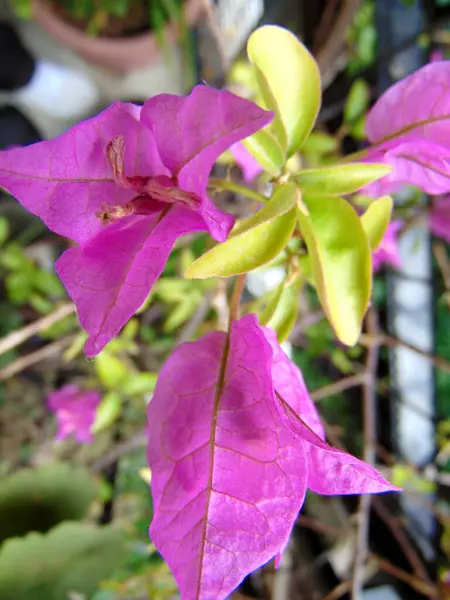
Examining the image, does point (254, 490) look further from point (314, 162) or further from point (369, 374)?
point (314, 162)

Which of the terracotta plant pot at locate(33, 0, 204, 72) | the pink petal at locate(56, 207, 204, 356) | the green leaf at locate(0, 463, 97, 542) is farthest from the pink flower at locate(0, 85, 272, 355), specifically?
the terracotta plant pot at locate(33, 0, 204, 72)

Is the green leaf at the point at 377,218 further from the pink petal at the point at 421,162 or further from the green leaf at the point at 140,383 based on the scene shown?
the green leaf at the point at 140,383

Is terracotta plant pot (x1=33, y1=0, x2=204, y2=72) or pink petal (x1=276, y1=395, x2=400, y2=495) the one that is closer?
pink petal (x1=276, y1=395, x2=400, y2=495)

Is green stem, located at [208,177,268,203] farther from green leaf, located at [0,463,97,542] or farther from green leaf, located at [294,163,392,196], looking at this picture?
green leaf, located at [0,463,97,542]

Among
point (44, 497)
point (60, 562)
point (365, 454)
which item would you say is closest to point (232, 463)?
point (365, 454)

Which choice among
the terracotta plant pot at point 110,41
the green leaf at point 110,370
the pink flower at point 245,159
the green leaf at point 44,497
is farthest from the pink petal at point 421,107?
the terracotta plant pot at point 110,41
